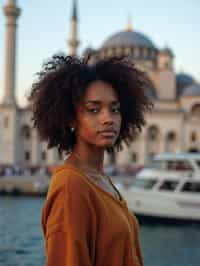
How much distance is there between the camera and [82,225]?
1.68 m

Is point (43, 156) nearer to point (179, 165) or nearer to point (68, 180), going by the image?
point (179, 165)

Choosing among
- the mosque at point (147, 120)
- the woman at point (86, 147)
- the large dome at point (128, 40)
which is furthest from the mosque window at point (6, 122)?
the woman at point (86, 147)

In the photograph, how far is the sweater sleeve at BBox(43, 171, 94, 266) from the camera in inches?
64.6

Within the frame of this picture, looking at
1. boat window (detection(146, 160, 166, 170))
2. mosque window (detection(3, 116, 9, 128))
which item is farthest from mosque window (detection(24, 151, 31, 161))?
boat window (detection(146, 160, 166, 170))

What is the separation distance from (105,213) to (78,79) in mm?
603

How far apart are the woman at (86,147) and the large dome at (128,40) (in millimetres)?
52549

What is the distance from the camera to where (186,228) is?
16484mm

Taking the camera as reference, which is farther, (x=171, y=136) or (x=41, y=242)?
(x=171, y=136)

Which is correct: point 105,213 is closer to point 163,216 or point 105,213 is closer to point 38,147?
point 163,216

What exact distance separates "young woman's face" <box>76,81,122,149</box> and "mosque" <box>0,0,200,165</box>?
38309 mm

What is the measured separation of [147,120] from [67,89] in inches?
1631

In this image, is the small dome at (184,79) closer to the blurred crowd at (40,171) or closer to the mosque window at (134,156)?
the mosque window at (134,156)

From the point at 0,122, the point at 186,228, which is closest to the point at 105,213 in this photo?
the point at 186,228

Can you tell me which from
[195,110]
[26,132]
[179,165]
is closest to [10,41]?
[26,132]
